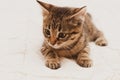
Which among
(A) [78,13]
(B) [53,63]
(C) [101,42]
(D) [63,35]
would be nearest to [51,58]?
(B) [53,63]

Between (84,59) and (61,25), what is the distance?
24 centimetres

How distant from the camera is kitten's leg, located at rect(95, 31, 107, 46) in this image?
2.15 m

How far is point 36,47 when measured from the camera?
6.72 feet

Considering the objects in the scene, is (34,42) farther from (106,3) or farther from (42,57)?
(106,3)

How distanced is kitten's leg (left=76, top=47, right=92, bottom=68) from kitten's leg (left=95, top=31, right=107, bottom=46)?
8.6 inches

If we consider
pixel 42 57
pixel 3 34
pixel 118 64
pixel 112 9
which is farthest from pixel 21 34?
pixel 112 9

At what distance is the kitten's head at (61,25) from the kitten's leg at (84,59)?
104 millimetres

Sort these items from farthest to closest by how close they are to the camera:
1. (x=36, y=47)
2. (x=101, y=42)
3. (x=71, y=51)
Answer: (x=101, y=42) < (x=36, y=47) < (x=71, y=51)

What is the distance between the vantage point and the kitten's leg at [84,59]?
1861 mm

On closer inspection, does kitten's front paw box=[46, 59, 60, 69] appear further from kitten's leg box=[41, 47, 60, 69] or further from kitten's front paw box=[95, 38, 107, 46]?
kitten's front paw box=[95, 38, 107, 46]

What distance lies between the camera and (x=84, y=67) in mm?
1854

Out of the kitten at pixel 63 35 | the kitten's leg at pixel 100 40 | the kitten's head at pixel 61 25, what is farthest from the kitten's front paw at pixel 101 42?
the kitten's head at pixel 61 25

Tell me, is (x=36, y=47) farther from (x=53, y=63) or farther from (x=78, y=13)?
(x=78, y=13)

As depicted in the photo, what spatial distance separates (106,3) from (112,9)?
148mm
